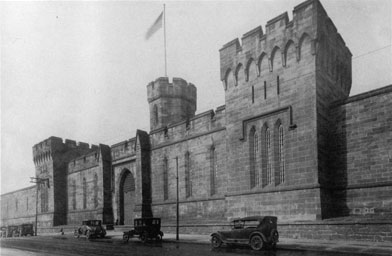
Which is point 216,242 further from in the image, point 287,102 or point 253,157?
point 287,102

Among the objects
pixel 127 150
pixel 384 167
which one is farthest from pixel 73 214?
pixel 384 167

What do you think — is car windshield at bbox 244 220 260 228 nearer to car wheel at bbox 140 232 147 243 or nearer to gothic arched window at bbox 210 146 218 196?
car wheel at bbox 140 232 147 243

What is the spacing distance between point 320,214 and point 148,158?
626 inches

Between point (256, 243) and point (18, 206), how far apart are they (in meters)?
47.5

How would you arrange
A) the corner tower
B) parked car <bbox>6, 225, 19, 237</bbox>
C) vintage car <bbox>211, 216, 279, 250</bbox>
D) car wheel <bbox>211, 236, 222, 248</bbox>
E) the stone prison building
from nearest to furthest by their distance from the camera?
1. vintage car <bbox>211, 216, 279, 250</bbox>
2. car wheel <bbox>211, 236, 222, 248</bbox>
3. the stone prison building
4. the corner tower
5. parked car <bbox>6, 225, 19, 237</bbox>

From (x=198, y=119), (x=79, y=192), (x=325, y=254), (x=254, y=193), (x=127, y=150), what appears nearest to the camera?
(x=325, y=254)

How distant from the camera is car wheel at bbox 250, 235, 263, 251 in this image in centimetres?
1516

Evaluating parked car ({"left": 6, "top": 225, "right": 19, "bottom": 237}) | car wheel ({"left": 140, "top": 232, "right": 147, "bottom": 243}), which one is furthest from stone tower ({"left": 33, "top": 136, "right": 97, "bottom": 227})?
car wheel ({"left": 140, "top": 232, "right": 147, "bottom": 243})

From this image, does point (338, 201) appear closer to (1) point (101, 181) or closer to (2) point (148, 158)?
(2) point (148, 158)

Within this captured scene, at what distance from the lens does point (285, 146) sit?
19766 mm

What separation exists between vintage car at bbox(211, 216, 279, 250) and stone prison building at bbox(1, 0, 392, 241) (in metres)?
3.04

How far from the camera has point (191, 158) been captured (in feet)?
87.9

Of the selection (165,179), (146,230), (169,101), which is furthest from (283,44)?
(169,101)

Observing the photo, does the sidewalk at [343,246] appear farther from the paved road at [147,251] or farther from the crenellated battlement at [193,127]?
the crenellated battlement at [193,127]
